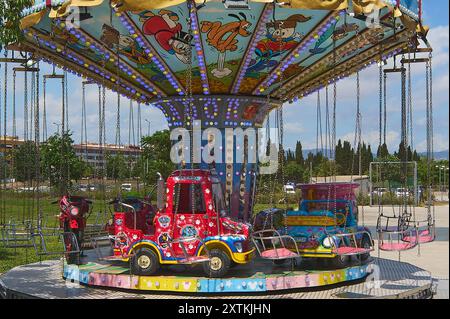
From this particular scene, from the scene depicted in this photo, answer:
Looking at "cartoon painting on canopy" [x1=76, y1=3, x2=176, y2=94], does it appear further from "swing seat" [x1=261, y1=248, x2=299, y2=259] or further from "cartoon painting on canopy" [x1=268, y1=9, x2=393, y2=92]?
"swing seat" [x1=261, y1=248, x2=299, y2=259]

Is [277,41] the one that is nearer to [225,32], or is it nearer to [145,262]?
[225,32]

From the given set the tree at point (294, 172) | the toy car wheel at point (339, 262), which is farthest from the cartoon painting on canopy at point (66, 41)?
the tree at point (294, 172)

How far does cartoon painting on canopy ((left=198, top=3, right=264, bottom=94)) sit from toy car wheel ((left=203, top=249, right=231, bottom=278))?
328 cm

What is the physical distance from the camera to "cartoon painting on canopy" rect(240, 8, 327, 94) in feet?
Result: 27.3

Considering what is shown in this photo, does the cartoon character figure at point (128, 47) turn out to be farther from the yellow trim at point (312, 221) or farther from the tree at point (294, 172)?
the tree at point (294, 172)

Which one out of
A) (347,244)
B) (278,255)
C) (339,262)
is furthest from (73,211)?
(347,244)

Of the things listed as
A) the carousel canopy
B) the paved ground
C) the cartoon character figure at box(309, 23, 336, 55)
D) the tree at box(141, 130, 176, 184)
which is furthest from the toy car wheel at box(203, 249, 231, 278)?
the tree at box(141, 130, 176, 184)

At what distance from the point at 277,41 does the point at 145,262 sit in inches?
166

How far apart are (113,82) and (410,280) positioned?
7243 mm

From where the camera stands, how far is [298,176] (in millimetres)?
43844

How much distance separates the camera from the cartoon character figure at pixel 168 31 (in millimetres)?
8117

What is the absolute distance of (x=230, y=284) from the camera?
8.07 meters

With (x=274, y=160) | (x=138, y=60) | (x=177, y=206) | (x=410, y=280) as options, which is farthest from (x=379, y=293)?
(x=274, y=160)
